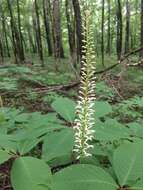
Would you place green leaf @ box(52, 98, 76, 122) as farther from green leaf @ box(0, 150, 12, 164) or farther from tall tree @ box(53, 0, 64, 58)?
tall tree @ box(53, 0, 64, 58)

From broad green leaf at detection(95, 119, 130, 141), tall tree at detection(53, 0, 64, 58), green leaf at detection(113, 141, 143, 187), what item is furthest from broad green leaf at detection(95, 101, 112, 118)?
tall tree at detection(53, 0, 64, 58)

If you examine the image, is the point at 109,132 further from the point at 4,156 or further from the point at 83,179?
the point at 4,156

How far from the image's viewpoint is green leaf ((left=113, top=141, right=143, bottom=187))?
4.06ft

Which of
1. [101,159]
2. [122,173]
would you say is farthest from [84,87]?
[101,159]

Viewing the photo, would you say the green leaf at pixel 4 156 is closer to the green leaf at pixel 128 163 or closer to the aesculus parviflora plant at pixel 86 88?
the aesculus parviflora plant at pixel 86 88

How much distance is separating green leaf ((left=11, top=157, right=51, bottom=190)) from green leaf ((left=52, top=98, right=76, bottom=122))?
461 mm

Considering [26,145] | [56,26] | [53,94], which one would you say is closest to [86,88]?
[26,145]

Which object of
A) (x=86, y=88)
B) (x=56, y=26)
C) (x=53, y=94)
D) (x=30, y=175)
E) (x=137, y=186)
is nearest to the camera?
(x=137, y=186)

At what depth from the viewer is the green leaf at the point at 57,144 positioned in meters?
1.48

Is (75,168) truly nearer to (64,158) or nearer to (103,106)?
(64,158)

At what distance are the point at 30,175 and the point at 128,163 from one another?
1.36 ft

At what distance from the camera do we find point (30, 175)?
130cm

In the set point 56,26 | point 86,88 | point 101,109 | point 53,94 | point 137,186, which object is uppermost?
point 56,26

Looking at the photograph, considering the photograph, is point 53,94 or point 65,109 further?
point 53,94
